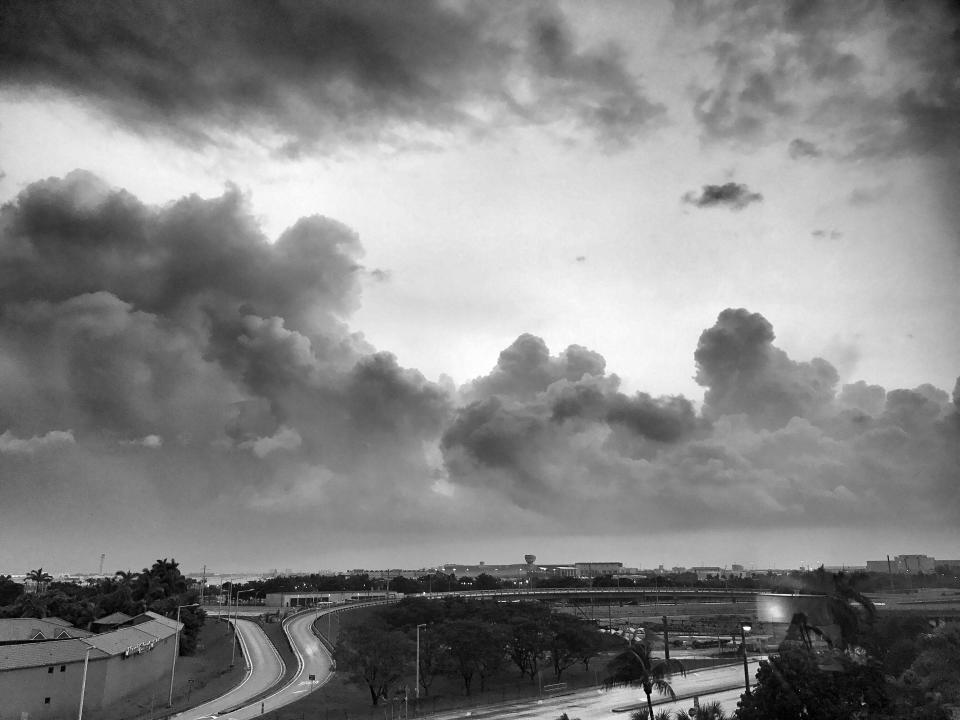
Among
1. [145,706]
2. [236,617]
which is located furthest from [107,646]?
[236,617]

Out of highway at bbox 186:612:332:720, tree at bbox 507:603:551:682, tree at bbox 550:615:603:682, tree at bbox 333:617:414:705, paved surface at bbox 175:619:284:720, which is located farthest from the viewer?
tree at bbox 550:615:603:682

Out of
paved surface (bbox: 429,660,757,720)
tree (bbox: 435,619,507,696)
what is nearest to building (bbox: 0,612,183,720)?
tree (bbox: 435,619,507,696)

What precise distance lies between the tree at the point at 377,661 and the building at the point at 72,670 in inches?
932

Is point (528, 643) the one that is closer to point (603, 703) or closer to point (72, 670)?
point (603, 703)

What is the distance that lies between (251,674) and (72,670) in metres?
30.9

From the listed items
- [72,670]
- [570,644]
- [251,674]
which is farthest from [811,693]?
[251,674]

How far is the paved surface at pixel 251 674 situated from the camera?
73375 mm

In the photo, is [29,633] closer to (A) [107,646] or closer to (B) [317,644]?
(A) [107,646]

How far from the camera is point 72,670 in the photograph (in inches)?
2822

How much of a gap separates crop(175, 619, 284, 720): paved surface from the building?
1035 cm

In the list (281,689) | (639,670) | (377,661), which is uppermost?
(639,670)

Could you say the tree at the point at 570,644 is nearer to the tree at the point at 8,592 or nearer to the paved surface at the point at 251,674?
the paved surface at the point at 251,674

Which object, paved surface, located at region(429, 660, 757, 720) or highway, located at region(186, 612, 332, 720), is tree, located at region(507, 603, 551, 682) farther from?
highway, located at region(186, 612, 332, 720)

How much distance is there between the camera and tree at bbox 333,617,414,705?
8225cm
